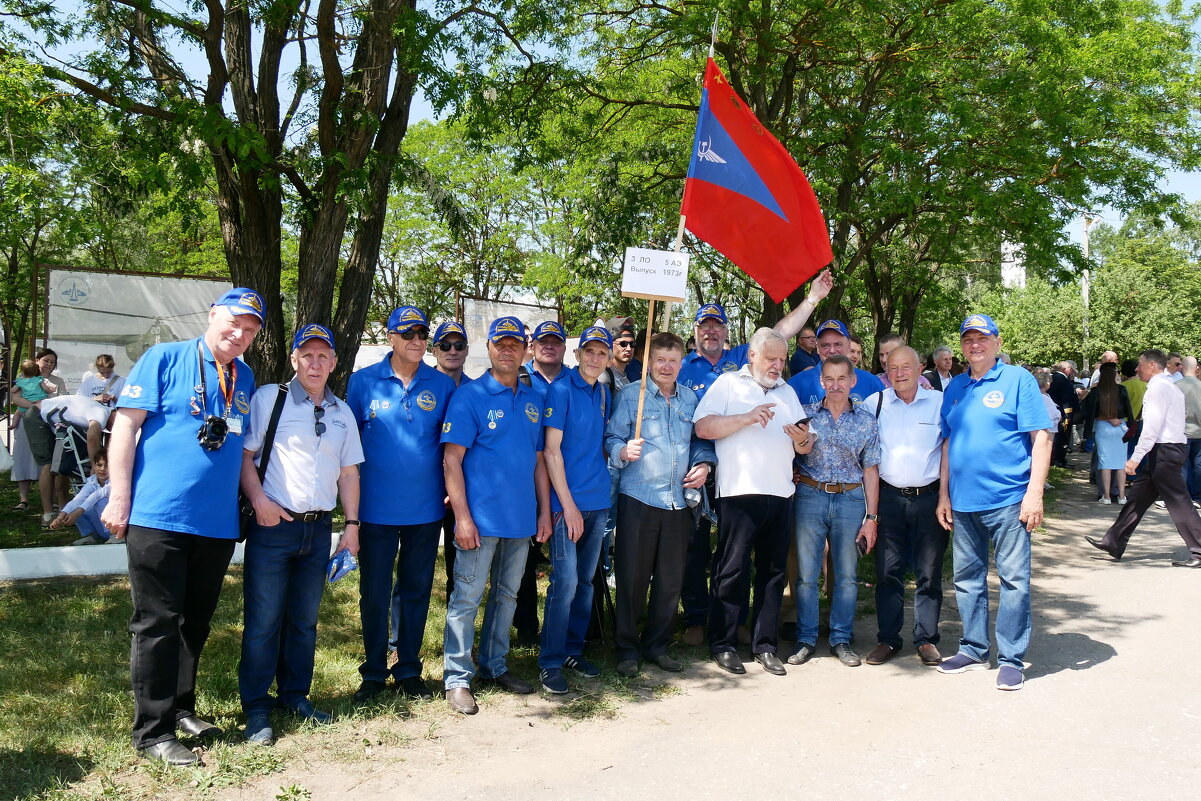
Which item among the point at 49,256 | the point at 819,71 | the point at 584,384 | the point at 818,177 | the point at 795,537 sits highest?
the point at 819,71

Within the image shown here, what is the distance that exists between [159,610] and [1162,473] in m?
Answer: 8.61

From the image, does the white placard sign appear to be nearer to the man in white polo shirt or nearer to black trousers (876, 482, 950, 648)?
the man in white polo shirt

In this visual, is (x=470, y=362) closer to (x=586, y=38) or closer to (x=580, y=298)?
(x=586, y=38)

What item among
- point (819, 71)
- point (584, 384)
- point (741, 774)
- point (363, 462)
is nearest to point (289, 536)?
point (363, 462)

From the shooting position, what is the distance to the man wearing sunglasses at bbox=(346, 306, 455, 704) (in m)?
4.76

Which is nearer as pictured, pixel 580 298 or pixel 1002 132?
pixel 1002 132

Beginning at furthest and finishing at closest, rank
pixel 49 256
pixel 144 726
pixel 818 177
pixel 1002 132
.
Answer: pixel 49 256
pixel 818 177
pixel 1002 132
pixel 144 726

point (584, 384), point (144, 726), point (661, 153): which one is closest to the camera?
point (144, 726)

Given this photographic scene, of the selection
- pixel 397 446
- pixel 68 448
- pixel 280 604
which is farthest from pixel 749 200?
pixel 68 448

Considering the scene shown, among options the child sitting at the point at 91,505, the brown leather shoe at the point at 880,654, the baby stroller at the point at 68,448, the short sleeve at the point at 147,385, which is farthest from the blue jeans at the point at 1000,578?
the baby stroller at the point at 68,448

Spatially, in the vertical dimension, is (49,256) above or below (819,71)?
below

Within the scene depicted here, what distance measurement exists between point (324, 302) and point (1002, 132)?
401 inches

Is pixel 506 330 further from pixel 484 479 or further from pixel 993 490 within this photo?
pixel 993 490

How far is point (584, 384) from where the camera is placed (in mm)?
5422
